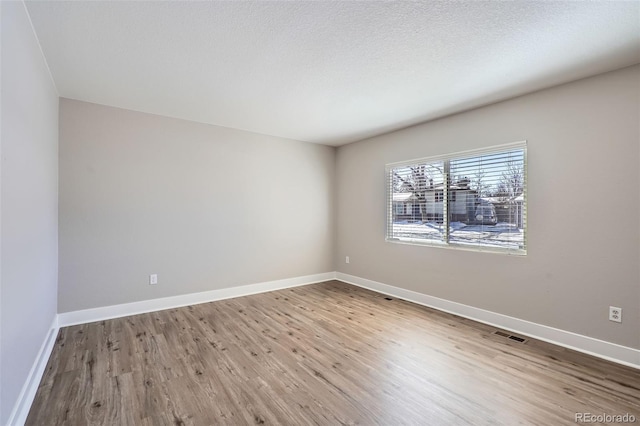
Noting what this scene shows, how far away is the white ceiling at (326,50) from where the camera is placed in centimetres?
178

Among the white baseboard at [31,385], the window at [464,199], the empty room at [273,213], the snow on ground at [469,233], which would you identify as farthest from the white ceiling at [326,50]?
the white baseboard at [31,385]

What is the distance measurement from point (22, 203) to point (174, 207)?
2.04 metres

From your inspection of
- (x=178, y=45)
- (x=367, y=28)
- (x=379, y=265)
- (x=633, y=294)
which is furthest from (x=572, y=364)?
(x=178, y=45)

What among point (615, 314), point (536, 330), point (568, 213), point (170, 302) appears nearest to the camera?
point (615, 314)

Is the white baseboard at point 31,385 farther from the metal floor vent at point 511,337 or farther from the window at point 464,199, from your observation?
the window at point 464,199

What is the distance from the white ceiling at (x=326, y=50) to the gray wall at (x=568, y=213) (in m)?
0.24

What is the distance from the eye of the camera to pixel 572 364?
7.65ft

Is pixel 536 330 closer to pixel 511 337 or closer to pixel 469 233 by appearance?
pixel 511 337

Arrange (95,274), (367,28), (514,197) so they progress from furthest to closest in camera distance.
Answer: (95,274)
(514,197)
(367,28)

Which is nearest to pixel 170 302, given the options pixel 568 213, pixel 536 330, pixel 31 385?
pixel 31 385

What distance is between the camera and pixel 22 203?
1.75m

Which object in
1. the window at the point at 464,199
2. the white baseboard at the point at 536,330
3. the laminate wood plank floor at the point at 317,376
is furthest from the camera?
the window at the point at 464,199

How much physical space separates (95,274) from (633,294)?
5.28 m

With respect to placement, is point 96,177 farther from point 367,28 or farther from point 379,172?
point 379,172
